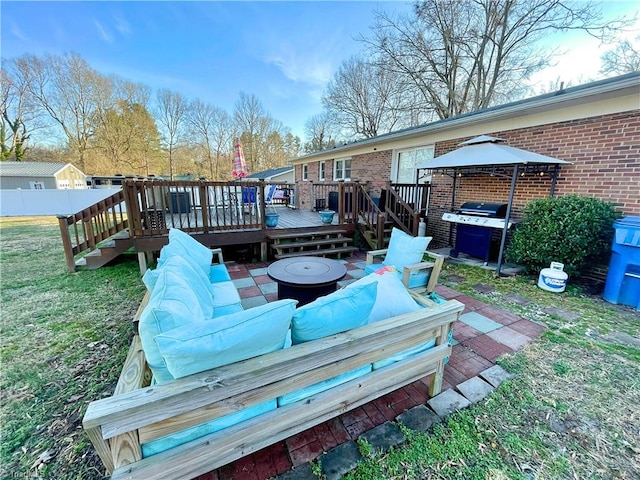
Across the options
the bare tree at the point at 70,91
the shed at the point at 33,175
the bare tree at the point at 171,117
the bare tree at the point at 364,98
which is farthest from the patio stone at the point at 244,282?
the bare tree at the point at 70,91

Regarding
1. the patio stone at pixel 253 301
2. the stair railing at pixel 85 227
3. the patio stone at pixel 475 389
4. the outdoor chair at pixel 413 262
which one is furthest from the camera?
the stair railing at pixel 85 227

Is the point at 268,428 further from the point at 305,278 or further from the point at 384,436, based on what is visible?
the point at 305,278

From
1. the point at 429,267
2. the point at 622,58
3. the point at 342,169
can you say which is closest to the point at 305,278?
the point at 429,267

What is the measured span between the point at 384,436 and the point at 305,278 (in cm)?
161

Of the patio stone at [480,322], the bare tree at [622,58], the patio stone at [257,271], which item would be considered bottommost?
the patio stone at [257,271]

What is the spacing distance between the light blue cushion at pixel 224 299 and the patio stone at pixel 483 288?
12.1ft

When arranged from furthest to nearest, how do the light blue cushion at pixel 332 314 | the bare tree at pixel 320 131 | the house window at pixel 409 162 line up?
the bare tree at pixel 320 131 → the house window at pixel 409 162 → the light blue cushion at pixel 332 314

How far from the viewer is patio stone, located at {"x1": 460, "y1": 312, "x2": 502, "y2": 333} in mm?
2998

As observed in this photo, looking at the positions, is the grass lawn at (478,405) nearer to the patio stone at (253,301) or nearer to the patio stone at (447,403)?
the patio stone at (447,403)

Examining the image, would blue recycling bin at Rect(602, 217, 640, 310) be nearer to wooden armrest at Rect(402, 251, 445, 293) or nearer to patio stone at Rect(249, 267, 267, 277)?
wooden armrest at Rect(402, 251, 445, 293)

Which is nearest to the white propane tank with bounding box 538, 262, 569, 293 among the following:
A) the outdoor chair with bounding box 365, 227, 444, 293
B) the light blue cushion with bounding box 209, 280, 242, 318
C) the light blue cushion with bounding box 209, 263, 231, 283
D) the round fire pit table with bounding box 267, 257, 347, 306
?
the outdoor chair with bounding box 365, 227, 444, 293

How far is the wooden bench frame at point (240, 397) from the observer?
1.04 metres

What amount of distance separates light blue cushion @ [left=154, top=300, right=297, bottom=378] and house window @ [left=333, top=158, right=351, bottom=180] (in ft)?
35.0

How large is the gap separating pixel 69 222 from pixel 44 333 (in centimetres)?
258
